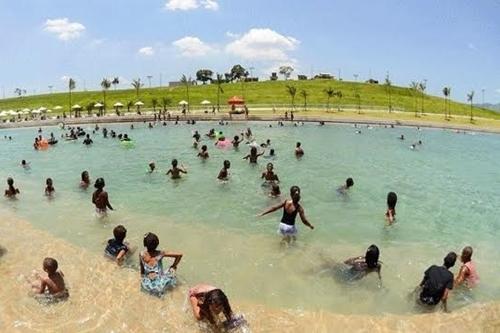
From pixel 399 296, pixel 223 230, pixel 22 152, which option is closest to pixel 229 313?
pixel 399 296

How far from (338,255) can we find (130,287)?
5249 mm

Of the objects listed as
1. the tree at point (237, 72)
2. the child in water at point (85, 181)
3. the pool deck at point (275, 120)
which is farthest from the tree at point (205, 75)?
the child in water at point (85, 181)

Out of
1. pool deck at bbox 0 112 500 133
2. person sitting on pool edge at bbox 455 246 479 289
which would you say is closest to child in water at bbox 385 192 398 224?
person sitting on pool edge at bbox 455 246 479 289

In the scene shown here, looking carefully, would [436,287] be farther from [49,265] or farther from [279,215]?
[49,265]

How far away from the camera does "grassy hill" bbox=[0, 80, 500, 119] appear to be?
9888cm

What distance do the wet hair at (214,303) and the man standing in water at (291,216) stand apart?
476 cm

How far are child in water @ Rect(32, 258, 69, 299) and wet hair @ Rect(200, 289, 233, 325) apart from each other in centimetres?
303

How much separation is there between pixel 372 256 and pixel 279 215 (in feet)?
19.3

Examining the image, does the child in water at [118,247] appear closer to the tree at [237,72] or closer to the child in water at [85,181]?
the child in water at [85,181]

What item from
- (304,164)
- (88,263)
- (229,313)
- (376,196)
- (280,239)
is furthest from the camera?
(304,164)

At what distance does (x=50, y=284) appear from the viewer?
9438 millimetres

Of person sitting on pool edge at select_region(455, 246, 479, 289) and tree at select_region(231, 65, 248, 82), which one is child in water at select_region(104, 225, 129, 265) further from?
tree at select_region(231, 65, 248, 82)

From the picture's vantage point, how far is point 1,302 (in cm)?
934

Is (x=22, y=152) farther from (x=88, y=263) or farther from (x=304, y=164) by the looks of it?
(x=88, y=263)
